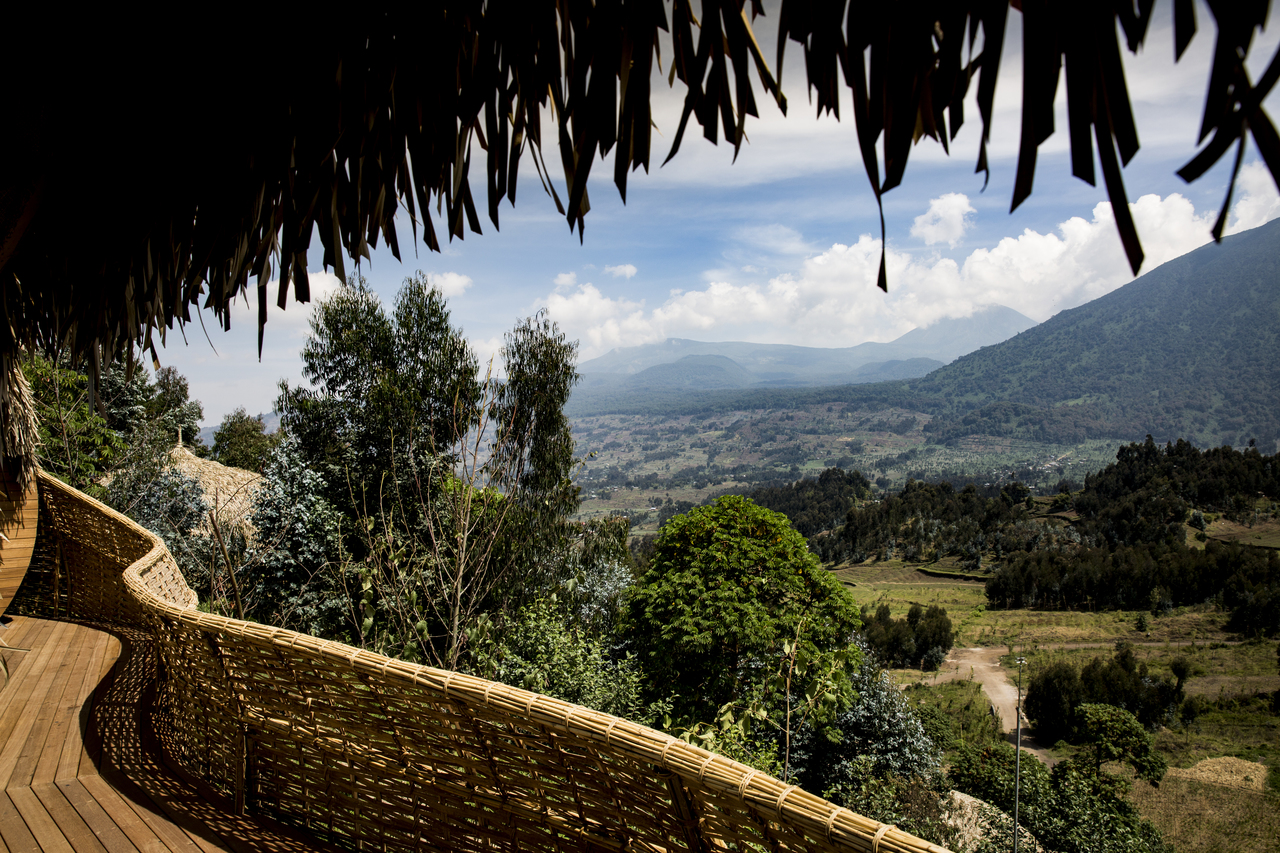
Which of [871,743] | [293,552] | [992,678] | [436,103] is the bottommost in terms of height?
[992,678]

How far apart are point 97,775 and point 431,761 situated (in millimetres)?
1625

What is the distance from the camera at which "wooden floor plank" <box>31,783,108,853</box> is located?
6.38 ft

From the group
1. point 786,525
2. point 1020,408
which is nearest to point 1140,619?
point 786,525

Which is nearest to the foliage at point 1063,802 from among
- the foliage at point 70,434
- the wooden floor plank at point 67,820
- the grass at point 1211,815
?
the grass at point 1211,815

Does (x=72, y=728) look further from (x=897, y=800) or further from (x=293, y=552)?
(x=897, y=800)

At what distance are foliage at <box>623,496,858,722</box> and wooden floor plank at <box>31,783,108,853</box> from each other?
9.73 metres

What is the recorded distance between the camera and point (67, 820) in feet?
6.81

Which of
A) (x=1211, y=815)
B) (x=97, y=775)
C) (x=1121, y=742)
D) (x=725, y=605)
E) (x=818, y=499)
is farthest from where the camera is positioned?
(x=818, y=499)

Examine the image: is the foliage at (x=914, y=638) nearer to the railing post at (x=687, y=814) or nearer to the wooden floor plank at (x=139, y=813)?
the wooden floor plank at (x=139, y=813)

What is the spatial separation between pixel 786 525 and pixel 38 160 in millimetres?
12361

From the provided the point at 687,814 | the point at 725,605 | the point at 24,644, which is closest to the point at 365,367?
the point at 725,605

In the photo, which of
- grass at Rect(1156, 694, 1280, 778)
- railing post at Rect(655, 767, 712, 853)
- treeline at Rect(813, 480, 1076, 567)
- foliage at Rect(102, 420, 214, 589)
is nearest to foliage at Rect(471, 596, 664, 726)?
foliage at Rect(102, 420, 214, 589)

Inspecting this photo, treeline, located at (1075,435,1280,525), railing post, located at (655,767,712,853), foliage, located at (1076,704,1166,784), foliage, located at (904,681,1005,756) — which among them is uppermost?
railing post, located at (655,767,712,853)

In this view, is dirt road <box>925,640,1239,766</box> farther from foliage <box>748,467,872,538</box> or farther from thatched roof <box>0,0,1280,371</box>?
thatched roof <box>0,0,1280,371</box>
